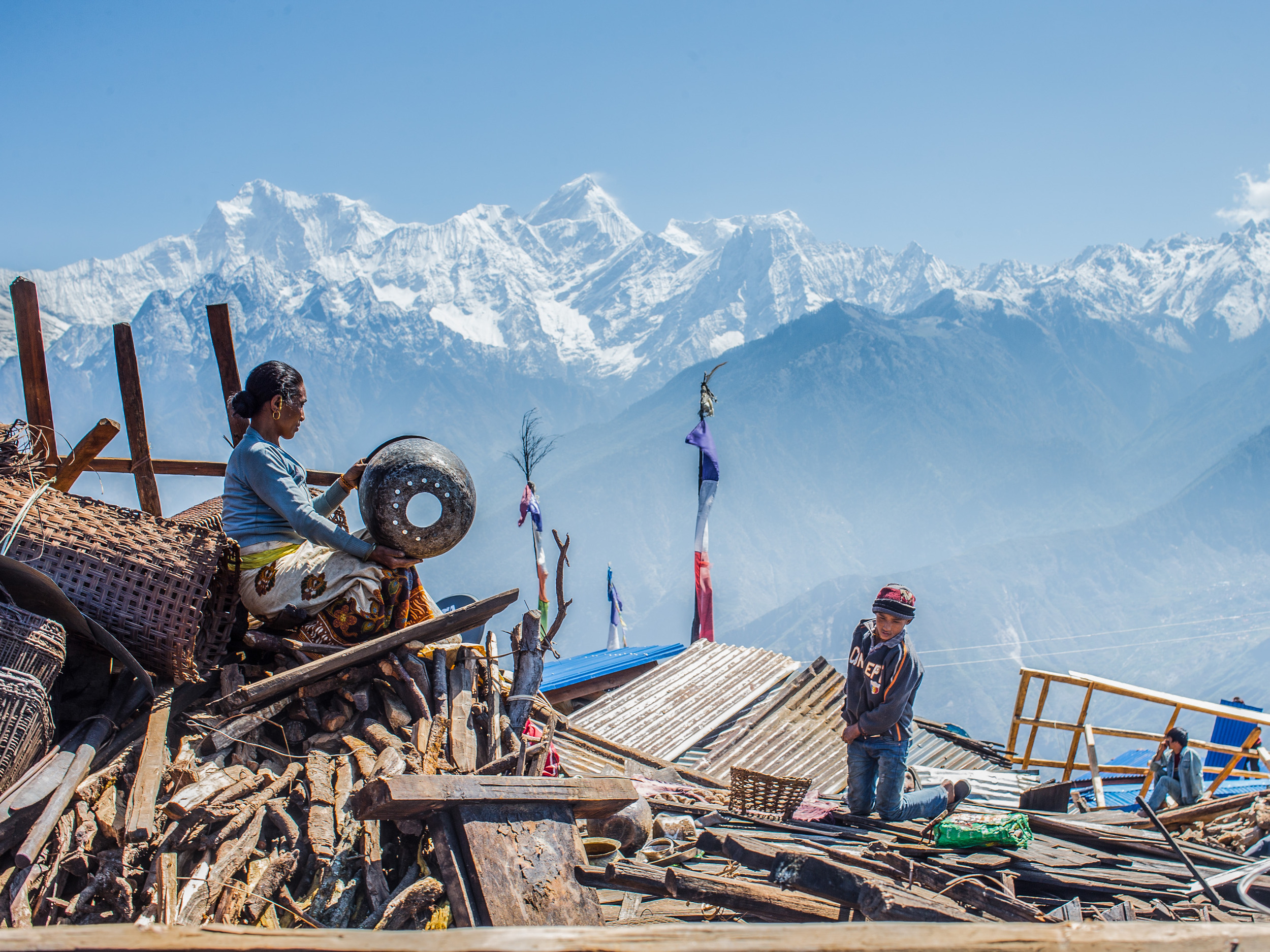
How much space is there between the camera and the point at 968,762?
12797 mm

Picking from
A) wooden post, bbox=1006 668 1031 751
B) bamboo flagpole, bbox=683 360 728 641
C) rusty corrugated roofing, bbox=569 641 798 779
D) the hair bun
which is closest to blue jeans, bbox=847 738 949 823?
rusty corrugated roofing, bbox=569 641 798 779

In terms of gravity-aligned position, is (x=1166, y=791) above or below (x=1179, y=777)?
below

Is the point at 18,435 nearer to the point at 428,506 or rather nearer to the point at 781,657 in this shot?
the point at 428,506

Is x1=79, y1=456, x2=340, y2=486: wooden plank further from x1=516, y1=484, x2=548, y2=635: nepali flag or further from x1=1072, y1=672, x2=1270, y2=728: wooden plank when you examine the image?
x1=516, y1=484, x2=548, y2=635: nepali flag

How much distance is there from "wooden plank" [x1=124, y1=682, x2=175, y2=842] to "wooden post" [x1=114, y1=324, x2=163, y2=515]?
4.49m

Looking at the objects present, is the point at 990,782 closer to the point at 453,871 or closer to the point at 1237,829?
the point at 1237,829

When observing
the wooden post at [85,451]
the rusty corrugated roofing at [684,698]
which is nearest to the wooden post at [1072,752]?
the rusty corrugated roofing at [684,698]

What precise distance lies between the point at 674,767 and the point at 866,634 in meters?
3.48

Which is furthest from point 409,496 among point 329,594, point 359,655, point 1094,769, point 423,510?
point 1094,769

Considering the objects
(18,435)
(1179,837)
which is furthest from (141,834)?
(1179,837)

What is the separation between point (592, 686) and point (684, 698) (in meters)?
1.76

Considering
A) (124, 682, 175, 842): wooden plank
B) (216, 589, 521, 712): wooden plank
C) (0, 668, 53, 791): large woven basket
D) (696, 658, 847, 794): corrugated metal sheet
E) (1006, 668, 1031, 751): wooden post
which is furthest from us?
(1006, 668, 1031, 751): wooden post

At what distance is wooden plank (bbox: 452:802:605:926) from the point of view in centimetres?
402

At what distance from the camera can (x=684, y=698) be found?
13734 mm
